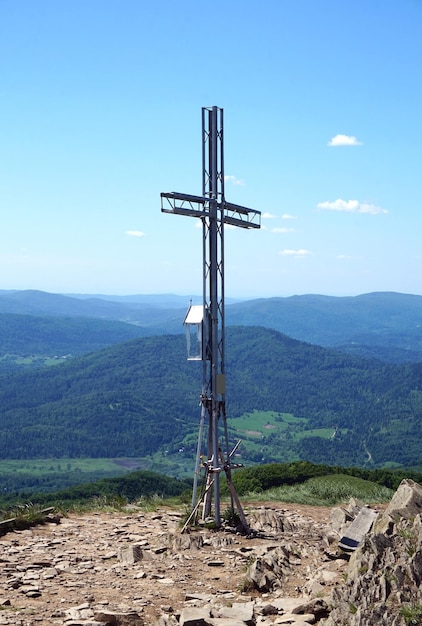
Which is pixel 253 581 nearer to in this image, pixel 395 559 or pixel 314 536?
pixel 395 559

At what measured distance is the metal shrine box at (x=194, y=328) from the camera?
1777 cm

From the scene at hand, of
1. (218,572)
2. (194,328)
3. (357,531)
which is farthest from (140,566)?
(194,328)

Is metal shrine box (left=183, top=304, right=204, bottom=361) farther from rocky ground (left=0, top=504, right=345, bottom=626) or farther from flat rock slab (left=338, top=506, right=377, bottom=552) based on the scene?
flat rock slab (left=338, top=506, right=377, bottom=552)

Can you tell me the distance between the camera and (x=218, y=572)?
13.8 meters

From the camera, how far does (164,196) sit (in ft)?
53.2

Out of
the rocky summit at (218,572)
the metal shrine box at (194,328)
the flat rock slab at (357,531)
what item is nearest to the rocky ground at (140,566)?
the rocky summit at (218,572)

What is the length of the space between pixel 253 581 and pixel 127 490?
3814 centimetres

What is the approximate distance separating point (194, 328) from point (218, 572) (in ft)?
20.9

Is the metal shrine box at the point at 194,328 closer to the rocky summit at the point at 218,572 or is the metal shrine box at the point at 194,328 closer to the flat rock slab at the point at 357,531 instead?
the rocky summit at the point at 218,572

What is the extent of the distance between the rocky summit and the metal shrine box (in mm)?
4333

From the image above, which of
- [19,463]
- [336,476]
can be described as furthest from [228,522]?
[19,463]

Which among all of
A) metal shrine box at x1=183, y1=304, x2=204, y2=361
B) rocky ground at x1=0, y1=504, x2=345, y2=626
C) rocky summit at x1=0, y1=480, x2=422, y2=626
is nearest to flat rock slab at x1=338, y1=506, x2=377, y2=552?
rocky summit at x1=0, y1=480, x2=422, y2=626

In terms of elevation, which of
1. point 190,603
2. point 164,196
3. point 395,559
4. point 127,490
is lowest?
point 127,490

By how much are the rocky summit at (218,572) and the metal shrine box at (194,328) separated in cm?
433
